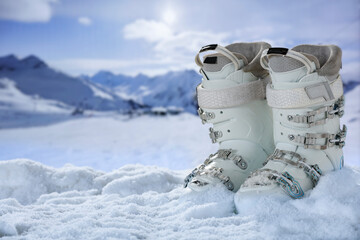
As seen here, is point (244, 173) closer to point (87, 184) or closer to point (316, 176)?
point (316, 176)

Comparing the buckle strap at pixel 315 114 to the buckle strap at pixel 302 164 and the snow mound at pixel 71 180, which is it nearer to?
the buckle strap at pixel 302 164

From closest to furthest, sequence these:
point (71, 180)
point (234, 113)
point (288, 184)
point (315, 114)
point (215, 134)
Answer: point (288, 184) < point (315, 114) < point (234, 113) < point (215, 134) < point (71, 180)

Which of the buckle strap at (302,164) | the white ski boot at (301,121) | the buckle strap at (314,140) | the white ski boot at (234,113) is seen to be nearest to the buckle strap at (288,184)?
the white ski boot at (301,121)

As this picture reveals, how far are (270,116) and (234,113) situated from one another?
1.03ft

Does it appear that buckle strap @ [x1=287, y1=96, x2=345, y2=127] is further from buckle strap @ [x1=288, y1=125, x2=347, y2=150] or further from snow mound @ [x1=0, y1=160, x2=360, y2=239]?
snow mound @ [x1=0, y1=160, x2=360, y2=239]

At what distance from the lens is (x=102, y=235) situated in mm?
1894

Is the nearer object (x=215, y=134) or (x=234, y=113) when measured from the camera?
(x=234, y=113)

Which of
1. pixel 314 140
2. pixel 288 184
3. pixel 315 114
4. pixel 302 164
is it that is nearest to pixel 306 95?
pixel 315 114

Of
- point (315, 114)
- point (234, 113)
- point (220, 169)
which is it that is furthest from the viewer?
point (234, 113)

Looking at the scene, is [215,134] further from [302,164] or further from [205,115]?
[302,164]

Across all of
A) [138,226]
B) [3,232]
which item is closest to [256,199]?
[138,226]

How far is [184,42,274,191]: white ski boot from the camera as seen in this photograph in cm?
262

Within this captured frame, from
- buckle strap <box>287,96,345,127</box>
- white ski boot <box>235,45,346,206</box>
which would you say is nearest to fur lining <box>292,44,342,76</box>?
white ski boot <box>235,45,346,206</box>

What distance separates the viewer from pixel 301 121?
236 centimetres
